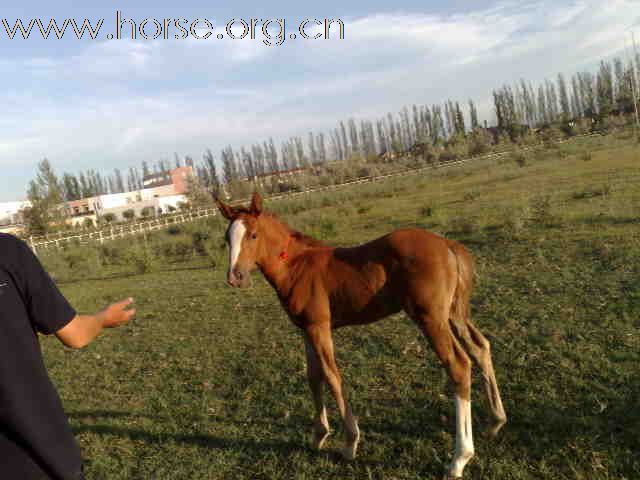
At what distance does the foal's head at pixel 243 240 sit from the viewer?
11.7ft

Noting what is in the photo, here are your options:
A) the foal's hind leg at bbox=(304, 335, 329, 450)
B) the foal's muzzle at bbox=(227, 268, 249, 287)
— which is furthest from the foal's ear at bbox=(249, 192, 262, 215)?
the foal's hind leg at bbox=(304, 335, 329, 450)

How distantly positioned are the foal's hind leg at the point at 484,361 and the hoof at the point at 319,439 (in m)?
1.40

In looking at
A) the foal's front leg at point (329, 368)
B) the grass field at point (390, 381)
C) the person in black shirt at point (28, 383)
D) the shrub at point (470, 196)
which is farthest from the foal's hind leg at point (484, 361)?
the shrub at point (470, 196)

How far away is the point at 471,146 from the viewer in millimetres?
56500

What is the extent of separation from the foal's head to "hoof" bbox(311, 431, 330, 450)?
60.8 inches

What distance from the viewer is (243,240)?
143 inches

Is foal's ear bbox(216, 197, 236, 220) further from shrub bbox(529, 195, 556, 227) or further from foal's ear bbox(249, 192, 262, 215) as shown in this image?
shrub bbox(529, 195, 556, 227)

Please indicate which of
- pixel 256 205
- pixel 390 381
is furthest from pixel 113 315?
pixel 390 381

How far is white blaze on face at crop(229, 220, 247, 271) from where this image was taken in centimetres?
355

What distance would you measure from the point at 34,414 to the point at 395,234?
108 inches

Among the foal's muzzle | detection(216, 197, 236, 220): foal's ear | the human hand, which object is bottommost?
the foal's muzzle

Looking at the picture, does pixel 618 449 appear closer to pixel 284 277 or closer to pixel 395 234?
pixel 395 234

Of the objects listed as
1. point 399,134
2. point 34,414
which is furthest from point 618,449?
point 399,134

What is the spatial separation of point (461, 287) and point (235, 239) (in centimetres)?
191
